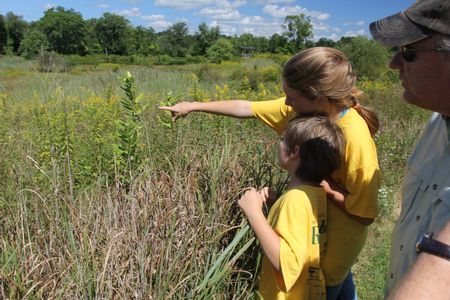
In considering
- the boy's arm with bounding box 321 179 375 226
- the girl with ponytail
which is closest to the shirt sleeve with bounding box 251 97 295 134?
the girl with ponytail

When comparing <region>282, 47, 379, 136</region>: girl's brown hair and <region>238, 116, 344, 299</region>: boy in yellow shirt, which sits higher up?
<region>282, 47, 379, 136</region>: girl's brown hair

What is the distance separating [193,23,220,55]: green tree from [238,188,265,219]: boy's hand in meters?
85.5

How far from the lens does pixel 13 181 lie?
7.85 feet

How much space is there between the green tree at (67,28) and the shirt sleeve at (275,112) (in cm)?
7170

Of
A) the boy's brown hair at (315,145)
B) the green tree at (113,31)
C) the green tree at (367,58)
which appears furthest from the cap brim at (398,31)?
the green tree at (113,31)

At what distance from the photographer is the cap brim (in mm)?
1096

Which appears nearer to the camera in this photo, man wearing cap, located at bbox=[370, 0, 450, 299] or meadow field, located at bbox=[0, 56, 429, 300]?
man wearing cap, located at bbox=[370, 0, 450, 299]

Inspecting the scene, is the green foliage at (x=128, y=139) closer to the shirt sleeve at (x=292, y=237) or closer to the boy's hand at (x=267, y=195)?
the boy's hand at (x=267, y=195)

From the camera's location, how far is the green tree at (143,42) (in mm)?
84812

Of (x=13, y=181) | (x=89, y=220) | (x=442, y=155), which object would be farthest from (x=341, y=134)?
(x=13, y=181)

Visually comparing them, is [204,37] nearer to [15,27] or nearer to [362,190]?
[15,27]

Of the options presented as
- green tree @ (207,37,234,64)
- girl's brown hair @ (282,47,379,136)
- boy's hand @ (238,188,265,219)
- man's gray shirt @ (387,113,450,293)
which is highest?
green tree @ (207,37,234,64)

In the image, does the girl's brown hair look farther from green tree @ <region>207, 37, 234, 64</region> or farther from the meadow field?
green tree @ <region>207, 37, 234, 64</region>

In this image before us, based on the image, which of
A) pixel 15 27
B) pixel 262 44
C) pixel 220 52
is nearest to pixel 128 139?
pixel 220 52
